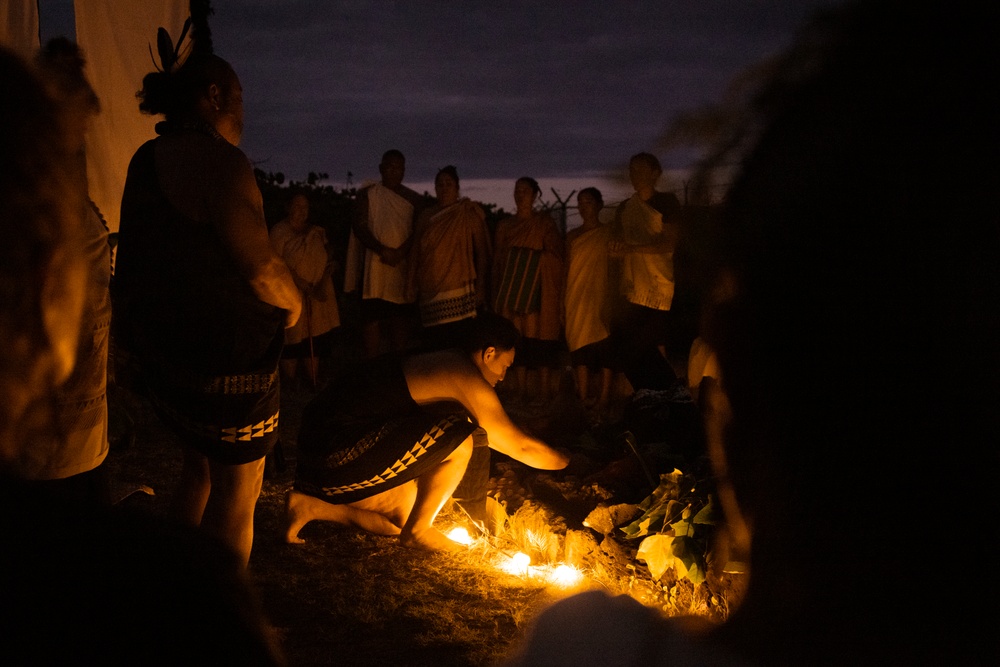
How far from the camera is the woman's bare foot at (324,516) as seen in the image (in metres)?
4.04

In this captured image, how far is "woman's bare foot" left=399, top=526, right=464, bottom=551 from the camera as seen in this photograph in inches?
158

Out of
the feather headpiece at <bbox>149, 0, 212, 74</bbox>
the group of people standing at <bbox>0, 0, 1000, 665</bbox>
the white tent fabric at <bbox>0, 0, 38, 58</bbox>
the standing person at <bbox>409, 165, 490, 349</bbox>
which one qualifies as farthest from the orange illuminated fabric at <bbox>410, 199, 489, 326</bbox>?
the group of people standing at <bbox>0, 0, 1000, 665</bbox>

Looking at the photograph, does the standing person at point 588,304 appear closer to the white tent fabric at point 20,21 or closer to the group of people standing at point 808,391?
the white tent fabric at point 20,21

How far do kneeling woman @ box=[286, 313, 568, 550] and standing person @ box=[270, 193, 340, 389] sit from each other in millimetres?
3883

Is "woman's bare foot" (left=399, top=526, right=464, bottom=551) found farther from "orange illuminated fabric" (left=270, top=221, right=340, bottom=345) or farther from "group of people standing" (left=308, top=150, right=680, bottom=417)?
"orange illuminated fabric" (left=270, top=221, right=340, bottom=345)

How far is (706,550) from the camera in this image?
3.39 m

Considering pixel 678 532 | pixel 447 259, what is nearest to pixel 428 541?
pixel 678 532

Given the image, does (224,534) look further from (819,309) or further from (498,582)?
(819,309)

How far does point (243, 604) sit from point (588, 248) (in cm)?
728

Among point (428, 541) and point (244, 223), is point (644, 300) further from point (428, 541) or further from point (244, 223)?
point (244, 223)

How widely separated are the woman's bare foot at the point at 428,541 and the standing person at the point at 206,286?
1299 mm

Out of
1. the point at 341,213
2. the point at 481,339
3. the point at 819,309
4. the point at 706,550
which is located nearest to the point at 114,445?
the point at 481,339

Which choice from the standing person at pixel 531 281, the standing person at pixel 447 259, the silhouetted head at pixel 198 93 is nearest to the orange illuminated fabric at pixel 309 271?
the standing person at pixel 447 259

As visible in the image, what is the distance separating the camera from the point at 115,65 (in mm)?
4105
